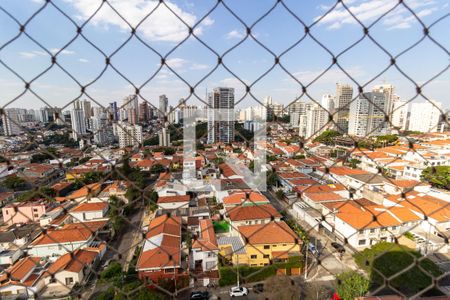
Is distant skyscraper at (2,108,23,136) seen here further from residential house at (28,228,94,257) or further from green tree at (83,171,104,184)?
residential house at (28,228,94,257)

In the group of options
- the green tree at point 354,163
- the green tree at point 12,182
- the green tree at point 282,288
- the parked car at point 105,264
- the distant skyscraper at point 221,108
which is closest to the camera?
the distant skyscraper at point 221,108

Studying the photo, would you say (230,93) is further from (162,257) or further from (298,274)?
(298,274)

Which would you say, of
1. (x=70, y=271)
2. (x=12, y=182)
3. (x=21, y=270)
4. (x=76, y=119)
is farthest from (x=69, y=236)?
(x=12, y=182)

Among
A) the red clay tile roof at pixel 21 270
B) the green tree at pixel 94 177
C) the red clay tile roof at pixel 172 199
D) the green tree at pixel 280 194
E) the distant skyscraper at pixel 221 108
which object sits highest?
the distant skyscraper at pixel 221 108

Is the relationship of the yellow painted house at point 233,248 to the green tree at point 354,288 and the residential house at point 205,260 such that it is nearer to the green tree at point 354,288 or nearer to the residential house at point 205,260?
the residential house at point 205,260

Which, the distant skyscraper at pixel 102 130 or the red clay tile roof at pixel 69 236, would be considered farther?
the red clay tile roof at pixel 69 236

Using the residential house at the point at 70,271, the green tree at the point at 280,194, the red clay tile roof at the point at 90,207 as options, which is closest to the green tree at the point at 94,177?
the red clay tile roof at the point at 90,207

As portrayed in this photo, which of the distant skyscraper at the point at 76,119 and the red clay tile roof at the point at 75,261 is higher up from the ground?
the distant skyscraper at the point at 76,119

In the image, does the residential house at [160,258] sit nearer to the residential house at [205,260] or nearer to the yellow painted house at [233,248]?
the residential house at [205,260]

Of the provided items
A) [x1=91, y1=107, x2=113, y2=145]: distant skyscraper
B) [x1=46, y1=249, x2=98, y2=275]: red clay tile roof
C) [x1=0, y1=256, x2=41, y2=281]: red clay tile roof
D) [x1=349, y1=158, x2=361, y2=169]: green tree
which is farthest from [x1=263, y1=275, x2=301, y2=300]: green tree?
[x1=349, y1=158, x2=361, y2=169]: green tree

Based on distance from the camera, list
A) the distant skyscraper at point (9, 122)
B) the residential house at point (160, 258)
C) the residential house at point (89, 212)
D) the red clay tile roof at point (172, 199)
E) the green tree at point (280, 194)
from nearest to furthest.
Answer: the distant skyscraper at point (9, 122), the residential house at point (160, 258), the residential house at point (89, 212), the red clay tile roof at point (172, 199), the green tree at point (280, 194)

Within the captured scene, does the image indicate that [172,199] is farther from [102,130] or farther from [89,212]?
[102,130]
